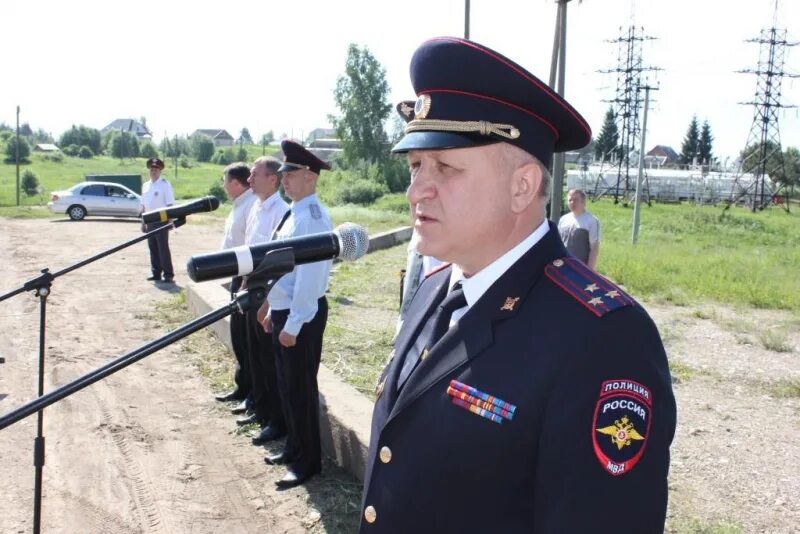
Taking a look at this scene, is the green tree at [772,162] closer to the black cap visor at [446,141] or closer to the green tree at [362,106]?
the green tree at [362,106]

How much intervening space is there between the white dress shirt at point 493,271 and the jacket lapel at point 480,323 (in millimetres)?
18

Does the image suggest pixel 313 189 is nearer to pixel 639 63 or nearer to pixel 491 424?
pixel 491 424

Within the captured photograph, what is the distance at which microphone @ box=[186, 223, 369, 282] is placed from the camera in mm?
1896

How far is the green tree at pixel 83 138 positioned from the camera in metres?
85.2

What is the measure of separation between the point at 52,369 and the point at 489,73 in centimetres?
692

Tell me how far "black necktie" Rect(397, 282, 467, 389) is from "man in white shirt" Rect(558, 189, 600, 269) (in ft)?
20.2

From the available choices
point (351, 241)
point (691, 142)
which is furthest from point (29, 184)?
point (691, 142)

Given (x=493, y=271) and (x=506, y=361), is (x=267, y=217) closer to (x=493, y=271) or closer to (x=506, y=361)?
(x=493, y=271)

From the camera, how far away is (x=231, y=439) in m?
5.64

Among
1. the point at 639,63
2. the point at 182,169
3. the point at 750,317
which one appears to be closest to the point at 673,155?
the point at 639,63

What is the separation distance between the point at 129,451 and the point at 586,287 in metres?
4.69

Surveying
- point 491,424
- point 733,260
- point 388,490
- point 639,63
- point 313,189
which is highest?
point 639,63

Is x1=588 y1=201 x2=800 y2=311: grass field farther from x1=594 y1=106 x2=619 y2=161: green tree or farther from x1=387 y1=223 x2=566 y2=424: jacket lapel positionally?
x1=594 y1=106 x2=619 y2=161: green tree

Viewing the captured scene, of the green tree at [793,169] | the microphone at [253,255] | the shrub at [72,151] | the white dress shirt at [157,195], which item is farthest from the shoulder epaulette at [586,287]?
the shrub at [72,151]
